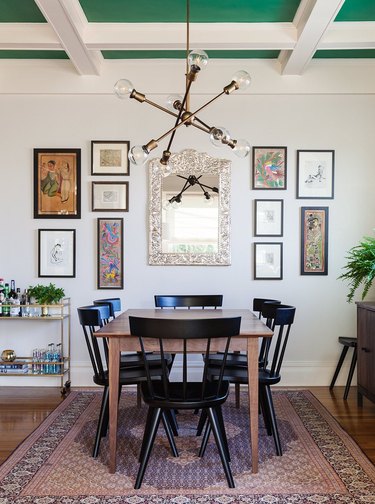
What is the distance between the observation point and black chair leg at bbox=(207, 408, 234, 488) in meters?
2.43

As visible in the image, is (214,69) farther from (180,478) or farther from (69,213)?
(180,478)

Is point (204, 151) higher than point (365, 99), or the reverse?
point (365, 99)

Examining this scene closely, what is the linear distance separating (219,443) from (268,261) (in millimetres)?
2379

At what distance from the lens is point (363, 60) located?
4.51 meters

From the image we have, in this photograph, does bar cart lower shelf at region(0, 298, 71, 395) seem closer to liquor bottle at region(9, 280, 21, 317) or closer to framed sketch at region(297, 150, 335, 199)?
liquor bottle at region(9, 280, 21, 317)

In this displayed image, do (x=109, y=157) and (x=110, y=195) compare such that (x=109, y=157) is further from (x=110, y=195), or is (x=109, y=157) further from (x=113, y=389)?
(x=113, y=389)

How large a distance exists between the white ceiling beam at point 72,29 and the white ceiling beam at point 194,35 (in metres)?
0.12

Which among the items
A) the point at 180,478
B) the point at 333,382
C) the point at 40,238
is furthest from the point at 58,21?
the point at 333,382

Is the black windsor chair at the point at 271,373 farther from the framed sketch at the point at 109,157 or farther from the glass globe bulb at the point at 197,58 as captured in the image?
the framed sketch at the point at 109,157

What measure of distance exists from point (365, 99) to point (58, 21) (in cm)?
286

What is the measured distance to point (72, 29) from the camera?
3615 mm

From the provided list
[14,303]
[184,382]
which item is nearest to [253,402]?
[184,382]

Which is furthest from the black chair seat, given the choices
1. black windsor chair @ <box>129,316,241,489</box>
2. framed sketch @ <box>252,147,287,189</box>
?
framed sketch @ <box>252,147,287,189</box>

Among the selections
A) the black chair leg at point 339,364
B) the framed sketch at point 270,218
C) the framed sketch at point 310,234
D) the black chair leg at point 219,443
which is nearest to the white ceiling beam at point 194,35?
the framed sketch at point 270,218
